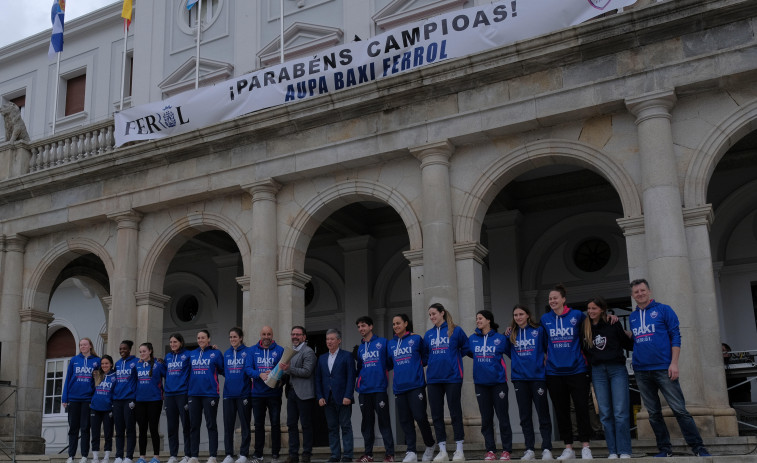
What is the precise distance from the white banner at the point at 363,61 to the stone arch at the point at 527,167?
1.84 metres

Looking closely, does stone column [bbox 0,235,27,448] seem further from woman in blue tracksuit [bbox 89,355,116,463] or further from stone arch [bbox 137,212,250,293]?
woman in blue tracksuit [bbox 89,355,116,463]

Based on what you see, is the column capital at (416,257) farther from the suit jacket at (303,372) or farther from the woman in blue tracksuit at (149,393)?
the woman in blue tracksuit at (149,393)

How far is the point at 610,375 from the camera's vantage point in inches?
381

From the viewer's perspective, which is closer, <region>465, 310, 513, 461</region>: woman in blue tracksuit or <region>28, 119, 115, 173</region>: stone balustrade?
<region>465, 310, 513, 461</region>: woman in blue tracksuit

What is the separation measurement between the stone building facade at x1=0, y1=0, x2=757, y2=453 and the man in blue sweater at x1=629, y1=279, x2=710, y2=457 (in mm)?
1668

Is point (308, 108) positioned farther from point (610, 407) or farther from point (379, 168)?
point (610, 407)

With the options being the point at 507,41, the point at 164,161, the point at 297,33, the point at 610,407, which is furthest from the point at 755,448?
the point at 297,33

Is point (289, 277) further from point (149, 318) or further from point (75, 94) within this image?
point (75, 94)

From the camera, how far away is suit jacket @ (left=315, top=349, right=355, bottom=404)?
11.7 metres

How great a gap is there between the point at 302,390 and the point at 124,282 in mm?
6293

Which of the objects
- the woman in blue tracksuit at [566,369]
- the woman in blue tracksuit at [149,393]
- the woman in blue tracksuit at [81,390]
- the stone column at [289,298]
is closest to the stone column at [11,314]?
the woman in blue tracksuit at [81,390]

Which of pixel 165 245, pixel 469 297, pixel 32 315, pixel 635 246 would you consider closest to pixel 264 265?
pixel 165 245

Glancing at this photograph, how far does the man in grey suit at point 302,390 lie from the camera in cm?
1185

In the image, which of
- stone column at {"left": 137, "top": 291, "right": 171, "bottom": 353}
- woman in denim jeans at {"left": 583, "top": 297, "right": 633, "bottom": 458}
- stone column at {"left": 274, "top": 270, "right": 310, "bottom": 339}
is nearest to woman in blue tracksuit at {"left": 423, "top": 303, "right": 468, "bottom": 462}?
woman in denim jeans at {"left": 583, "top": 297, "right": 633, "bottom": 458}
